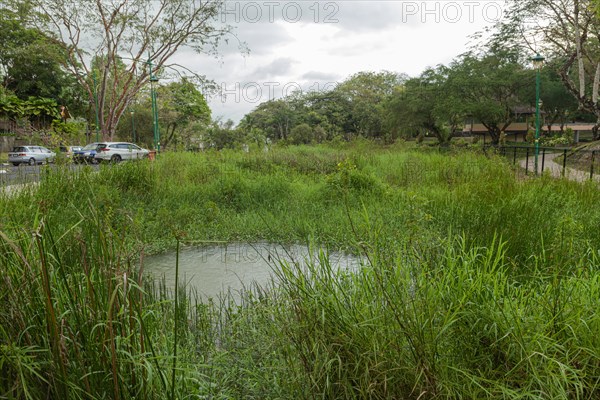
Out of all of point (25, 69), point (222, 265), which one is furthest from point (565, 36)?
point (25, 69)

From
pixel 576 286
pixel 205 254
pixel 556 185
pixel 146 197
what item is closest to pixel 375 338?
pixel 576 286

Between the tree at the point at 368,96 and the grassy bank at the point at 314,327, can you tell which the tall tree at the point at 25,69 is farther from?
the grassy bank at the point at 314,327

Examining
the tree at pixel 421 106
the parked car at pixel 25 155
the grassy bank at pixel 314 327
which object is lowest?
the grassy bank at pixel 314 327

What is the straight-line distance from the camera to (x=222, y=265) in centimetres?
425

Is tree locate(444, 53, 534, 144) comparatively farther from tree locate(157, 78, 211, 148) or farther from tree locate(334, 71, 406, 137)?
tree locate(157, 78, 211, 148)

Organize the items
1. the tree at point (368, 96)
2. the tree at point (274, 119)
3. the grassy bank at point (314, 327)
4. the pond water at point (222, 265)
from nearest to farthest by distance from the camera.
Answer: the grassy bank at point (314, 327) < the pond water at point (222, 265) < the tree at point (368, 96) < the tree at point (274, 119)

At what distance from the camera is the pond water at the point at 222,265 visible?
357cm

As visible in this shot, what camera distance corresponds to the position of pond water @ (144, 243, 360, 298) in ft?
11.7

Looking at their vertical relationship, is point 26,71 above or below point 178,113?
above

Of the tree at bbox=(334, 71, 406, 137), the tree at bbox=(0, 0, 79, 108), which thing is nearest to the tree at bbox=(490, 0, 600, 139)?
the tree at bbox=(334, 71, 406, 137)

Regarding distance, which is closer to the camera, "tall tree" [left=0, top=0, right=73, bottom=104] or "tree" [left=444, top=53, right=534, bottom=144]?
"tree" [left=444, top=53, right=534, bottom=144]

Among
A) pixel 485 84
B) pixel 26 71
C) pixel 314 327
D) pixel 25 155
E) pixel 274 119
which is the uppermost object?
pixel 26 71

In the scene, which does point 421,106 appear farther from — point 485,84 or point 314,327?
point 314,327

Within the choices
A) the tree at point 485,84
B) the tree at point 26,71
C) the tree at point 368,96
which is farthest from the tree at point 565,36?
the tree at point 26,71
